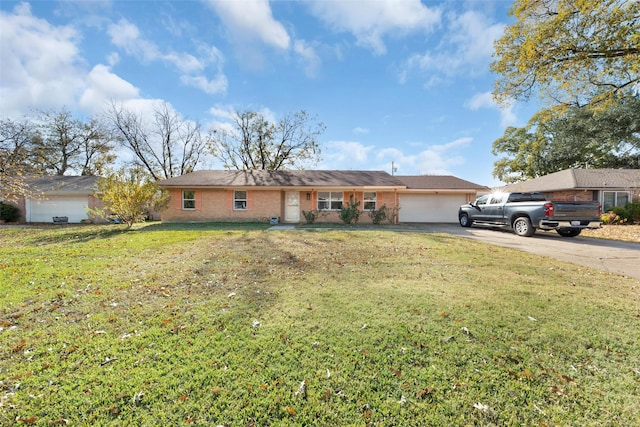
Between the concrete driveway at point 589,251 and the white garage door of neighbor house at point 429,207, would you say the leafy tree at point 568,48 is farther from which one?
the white garage door of neighbor house at point 429,207

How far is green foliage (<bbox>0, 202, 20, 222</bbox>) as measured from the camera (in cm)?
1808

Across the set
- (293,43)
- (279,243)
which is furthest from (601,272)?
(293,43)

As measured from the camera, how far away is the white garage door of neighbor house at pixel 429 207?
18703mm

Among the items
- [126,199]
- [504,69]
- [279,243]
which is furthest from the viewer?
[126,199]

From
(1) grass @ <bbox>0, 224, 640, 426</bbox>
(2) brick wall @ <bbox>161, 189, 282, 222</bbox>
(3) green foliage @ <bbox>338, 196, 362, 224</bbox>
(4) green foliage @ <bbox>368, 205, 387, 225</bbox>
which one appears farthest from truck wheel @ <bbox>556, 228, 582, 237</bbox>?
(2) brick wall @ <bbox>161, 189, 282, 222</bbox>

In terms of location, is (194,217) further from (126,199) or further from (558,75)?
(558,75)

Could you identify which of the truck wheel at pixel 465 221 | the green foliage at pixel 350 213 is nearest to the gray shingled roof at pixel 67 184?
the green foliage at pixel 350 213

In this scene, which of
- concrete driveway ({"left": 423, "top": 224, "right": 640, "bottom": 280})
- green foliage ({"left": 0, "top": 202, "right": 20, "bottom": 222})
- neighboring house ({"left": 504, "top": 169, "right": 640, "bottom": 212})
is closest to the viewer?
concrete driveway ({"left": 423, "top": 224, "right": 640, "bottom": 280})

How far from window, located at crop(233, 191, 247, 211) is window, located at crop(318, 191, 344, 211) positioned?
487 cm

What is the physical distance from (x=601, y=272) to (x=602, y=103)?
989 centimetres

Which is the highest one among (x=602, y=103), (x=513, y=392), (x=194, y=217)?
(x=602, y=103)

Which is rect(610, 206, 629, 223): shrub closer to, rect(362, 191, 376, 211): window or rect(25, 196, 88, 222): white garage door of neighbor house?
rect(362, 191, 376, 211): window

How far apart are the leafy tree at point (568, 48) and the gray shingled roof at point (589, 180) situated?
9.82 m

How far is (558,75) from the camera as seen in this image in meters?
10.2
